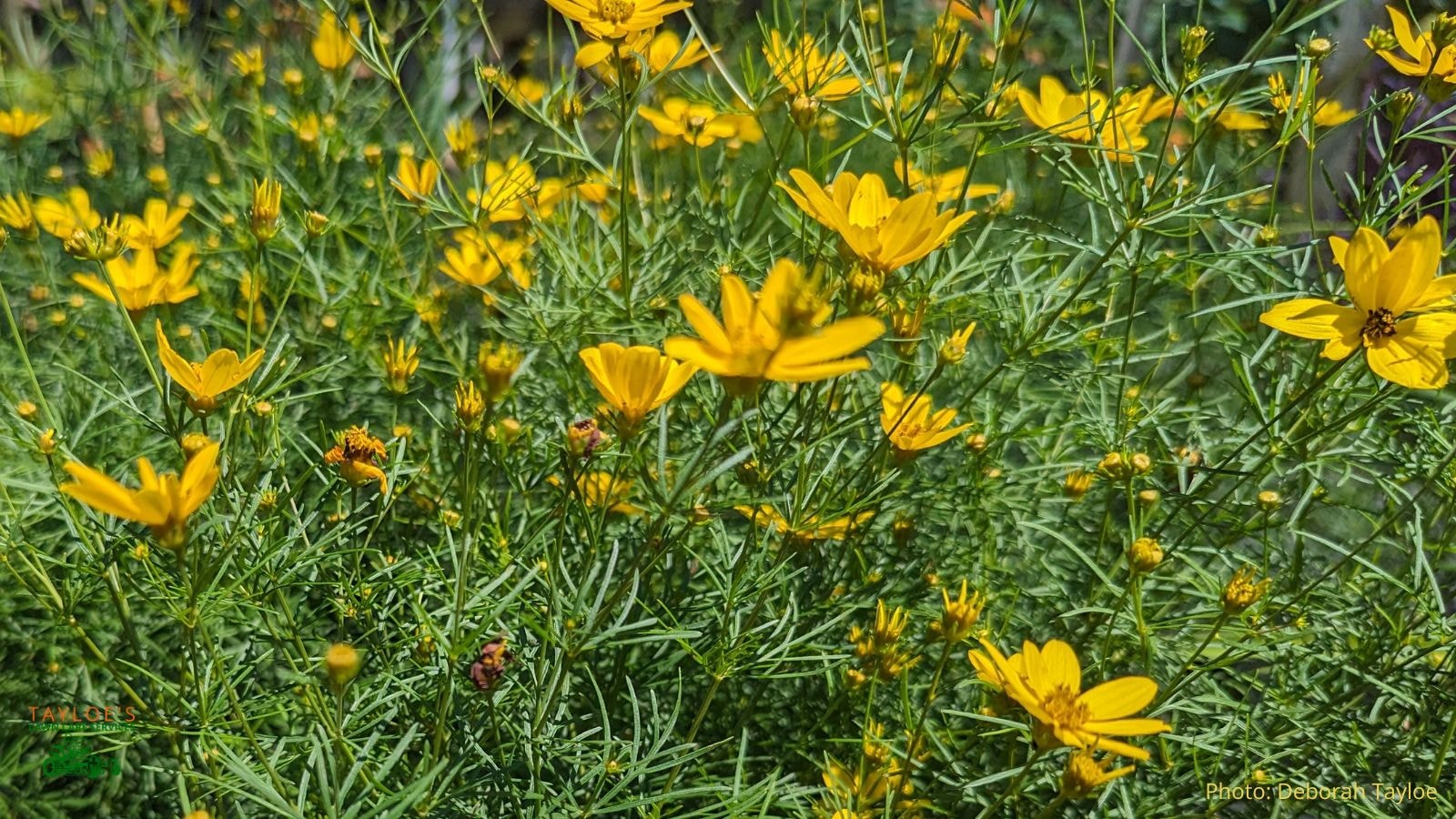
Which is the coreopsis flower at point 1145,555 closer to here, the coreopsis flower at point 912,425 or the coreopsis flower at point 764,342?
the coreopsis flower at point 912,425

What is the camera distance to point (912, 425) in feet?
3.49

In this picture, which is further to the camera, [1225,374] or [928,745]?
[1225,374]

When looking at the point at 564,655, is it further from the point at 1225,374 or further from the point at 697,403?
the point at 1225,374

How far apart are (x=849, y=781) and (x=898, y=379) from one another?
0.50 m

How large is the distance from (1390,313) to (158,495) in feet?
3.33

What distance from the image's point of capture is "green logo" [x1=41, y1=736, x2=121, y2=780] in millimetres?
1180

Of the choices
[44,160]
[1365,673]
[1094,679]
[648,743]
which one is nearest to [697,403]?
[648,743]

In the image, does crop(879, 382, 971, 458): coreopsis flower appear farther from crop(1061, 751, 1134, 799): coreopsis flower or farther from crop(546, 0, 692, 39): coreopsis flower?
crop(546, 0, 692, 39): coreopsis flower

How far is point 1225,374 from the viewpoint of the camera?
2.29m

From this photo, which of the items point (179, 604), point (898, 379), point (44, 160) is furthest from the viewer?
point (44, 160)

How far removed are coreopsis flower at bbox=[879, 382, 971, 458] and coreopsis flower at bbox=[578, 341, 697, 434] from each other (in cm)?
27

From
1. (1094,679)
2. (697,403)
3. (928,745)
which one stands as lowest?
(928,745)

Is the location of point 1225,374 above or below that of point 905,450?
below

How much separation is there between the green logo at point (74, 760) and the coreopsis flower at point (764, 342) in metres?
0.94
